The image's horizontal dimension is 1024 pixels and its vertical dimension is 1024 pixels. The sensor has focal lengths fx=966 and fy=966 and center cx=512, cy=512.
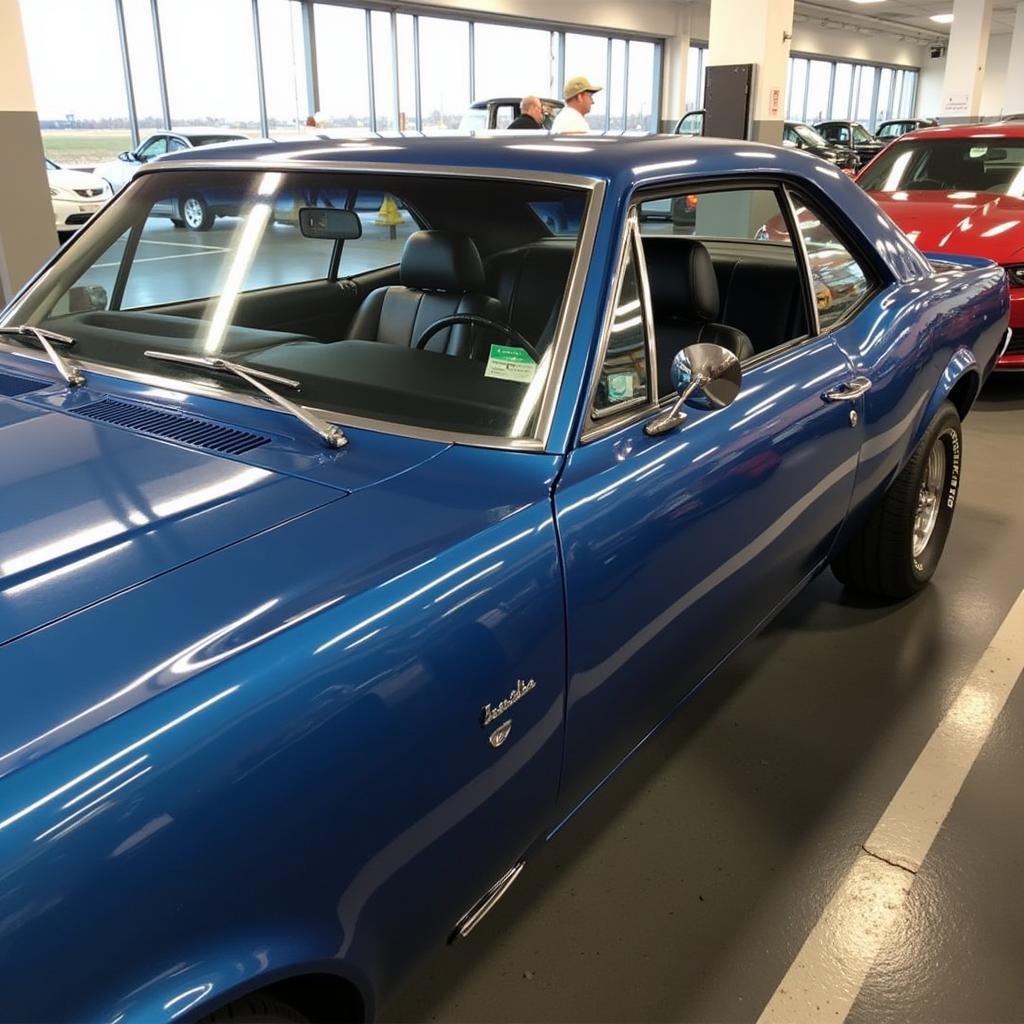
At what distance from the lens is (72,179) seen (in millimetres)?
11500

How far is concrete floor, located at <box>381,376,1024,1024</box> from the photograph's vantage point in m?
1.90

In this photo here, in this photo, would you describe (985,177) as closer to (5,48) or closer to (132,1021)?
(5,48)

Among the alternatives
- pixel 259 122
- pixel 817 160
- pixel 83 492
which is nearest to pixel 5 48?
pixel 817 160

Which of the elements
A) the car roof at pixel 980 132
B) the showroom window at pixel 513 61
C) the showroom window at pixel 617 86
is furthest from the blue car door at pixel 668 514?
the showroom window at pixel 617 86

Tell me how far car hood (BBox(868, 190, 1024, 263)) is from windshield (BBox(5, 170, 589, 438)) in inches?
169

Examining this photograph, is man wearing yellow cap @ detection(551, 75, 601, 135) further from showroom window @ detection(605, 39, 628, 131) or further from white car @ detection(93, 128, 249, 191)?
showroom window @ detection(605, 39, 628, 131)

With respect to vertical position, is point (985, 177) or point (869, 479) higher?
point (985, 177)

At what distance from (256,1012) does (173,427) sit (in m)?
1.03

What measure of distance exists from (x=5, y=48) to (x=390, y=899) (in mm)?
7106

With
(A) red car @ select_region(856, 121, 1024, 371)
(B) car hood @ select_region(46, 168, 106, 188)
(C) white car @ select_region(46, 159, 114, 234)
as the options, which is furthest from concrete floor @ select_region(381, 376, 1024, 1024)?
(B) car hood @ select_region(46, 168, 106, 188)

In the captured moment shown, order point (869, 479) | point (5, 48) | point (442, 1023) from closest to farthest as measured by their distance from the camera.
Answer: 1. point (442, 1023)
2. point (869, 479)
3. point (5, 48)

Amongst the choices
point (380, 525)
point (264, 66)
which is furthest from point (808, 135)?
point (380, 525)

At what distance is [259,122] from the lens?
57.5ft

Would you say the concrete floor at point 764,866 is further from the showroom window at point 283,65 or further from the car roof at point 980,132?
the showroom window at point 283,65
